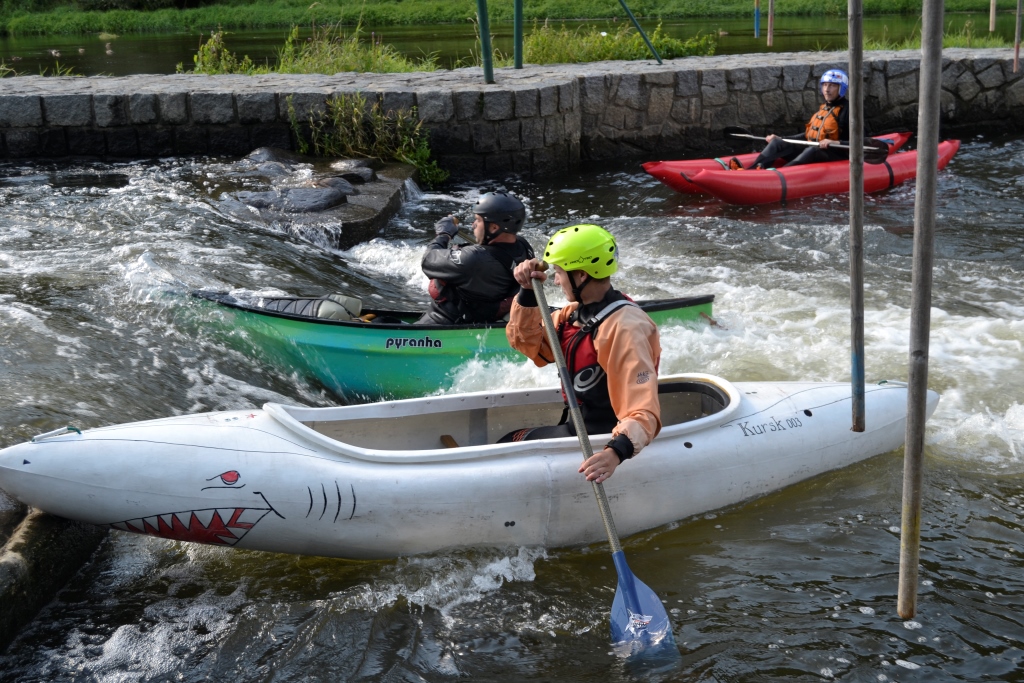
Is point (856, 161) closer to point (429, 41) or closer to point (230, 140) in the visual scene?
point (230, 140)

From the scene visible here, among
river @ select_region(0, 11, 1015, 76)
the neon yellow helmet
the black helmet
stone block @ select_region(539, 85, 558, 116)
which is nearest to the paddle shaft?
the neon yellow helmet

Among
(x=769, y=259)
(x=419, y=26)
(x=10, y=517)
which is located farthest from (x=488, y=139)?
(x=419, y=26)

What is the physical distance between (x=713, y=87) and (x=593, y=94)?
1.49 meters

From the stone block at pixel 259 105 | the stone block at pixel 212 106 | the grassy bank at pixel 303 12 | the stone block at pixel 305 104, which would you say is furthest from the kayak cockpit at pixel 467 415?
the grassy bank at pixel 303 12

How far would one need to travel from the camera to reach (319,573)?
137 inches

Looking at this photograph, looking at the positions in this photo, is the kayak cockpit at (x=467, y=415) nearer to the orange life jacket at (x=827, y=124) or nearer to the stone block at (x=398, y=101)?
the orange life jacket at (x=827, y=124)

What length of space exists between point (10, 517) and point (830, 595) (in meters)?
2.90

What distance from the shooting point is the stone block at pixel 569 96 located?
32.3ft

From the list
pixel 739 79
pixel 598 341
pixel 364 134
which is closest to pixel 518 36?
pixel 364 134

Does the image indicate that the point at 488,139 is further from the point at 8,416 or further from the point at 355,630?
the point at 355,630

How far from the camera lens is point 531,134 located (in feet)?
32.0

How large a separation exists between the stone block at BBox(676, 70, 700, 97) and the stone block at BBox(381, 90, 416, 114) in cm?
321

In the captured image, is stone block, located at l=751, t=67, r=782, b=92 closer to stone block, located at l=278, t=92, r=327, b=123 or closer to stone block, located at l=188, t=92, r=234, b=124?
stone block, located at l=278, t=92, r=327, b=123

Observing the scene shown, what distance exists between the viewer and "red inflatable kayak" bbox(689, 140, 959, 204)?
862 centimetres
